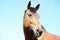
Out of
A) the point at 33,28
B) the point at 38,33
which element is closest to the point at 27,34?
the point at 33,28

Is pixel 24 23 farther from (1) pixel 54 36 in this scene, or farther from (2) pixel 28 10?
(1) pixel 54 36

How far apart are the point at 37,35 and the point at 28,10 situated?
2.08 metres

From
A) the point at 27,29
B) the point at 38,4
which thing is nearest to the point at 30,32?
the point at 27,29

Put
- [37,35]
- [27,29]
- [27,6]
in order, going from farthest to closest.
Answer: [27,6]
[27,29]
[37,35]

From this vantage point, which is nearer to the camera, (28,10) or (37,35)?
(37,35)

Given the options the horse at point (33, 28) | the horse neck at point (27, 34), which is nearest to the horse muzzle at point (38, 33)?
the horse at point (33, 28)

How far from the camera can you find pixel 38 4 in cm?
1455

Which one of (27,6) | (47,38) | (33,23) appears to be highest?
(27,6)


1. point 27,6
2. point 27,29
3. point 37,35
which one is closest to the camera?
point 37,35

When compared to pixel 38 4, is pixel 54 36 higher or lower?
lower

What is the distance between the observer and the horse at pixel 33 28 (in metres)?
12.4

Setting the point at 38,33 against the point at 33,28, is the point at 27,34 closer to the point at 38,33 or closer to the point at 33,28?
the point at 33,28

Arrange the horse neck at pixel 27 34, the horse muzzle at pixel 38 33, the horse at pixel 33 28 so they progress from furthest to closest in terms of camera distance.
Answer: the horse neck at pixel 27 34, the horse at pixel 33 28, the horse muzzle at pixel 38 33

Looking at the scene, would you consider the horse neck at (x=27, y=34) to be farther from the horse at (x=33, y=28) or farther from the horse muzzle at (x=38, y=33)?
the horse muzzle at (x=38, y=33)
